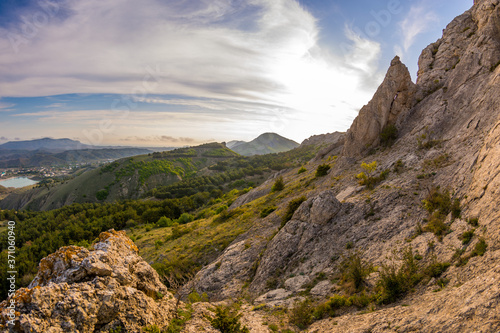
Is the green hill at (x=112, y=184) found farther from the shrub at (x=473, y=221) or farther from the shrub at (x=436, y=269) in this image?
the shrub at (x=473, y=221)

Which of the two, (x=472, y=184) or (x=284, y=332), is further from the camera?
(x=472, y=184)

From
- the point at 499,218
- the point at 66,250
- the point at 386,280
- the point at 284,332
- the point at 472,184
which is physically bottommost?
the point at 284,332

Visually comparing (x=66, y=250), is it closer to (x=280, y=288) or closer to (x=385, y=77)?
(x=280, y=288)

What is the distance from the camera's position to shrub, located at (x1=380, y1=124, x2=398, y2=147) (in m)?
27.1

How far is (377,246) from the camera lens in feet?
47.6

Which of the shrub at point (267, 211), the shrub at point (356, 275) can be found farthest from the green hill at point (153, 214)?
the shrub at point (356, 275)

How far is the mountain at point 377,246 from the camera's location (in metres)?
8.36

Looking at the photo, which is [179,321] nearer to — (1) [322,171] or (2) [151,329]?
(2) [151,329]

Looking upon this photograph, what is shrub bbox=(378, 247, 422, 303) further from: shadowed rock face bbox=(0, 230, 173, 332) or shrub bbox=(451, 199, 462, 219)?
shadowed rock face bbox=(0, 230, 173, 332)

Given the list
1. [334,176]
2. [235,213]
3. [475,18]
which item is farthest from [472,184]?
[475,18]

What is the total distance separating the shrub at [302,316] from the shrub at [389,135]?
23407 millimetres

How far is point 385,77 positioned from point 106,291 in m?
37.1

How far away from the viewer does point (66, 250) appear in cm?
974

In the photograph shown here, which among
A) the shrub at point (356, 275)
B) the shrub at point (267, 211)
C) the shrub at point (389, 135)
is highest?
the shrub at point (389, 135)
